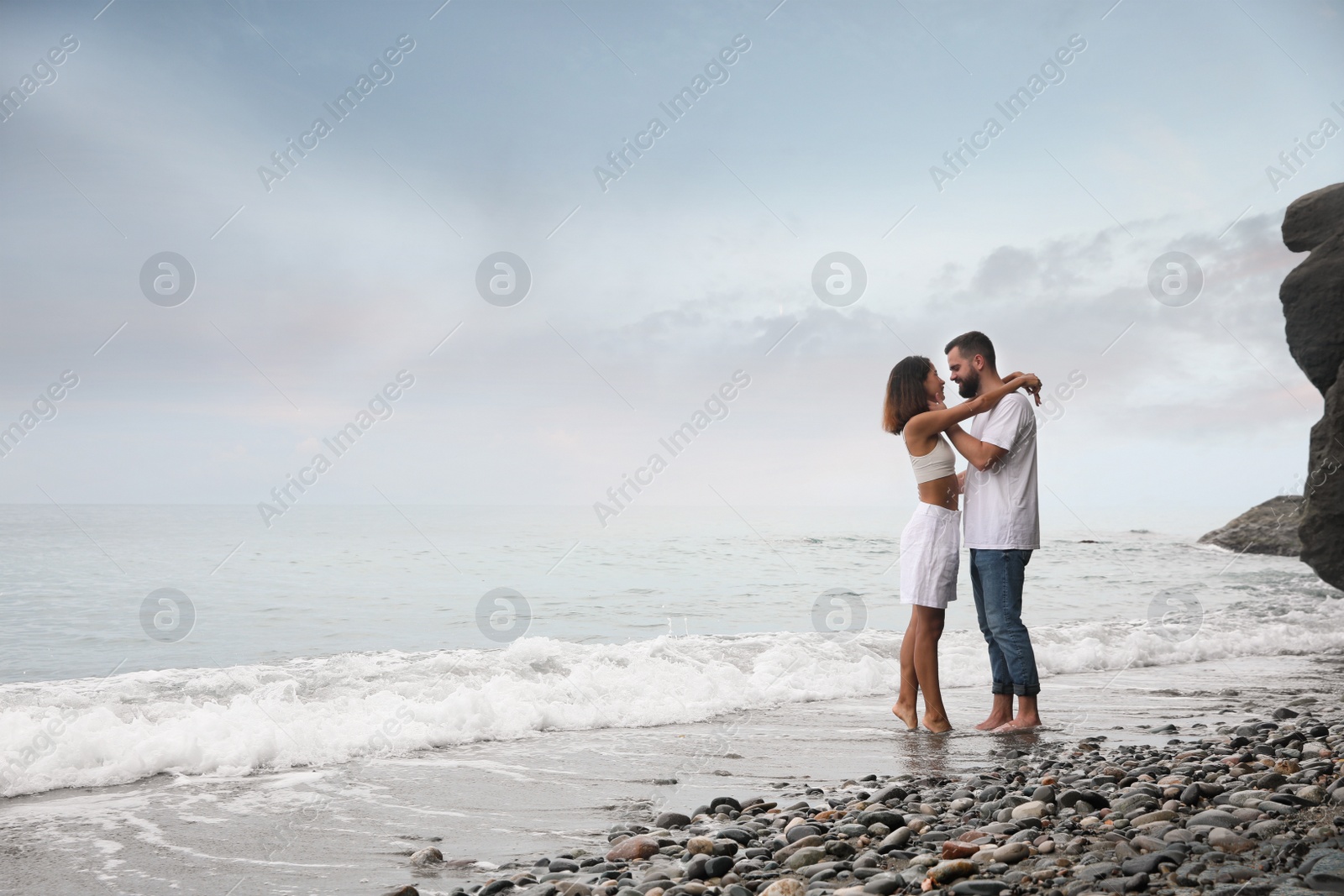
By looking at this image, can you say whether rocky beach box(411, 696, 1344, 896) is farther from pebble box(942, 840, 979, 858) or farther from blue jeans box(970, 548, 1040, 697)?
blue jeans box(970, 548, 1040, 697)

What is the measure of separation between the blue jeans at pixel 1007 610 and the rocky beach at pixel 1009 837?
89 centimetres

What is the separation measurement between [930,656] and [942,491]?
1.07 meters

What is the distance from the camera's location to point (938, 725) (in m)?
5.76

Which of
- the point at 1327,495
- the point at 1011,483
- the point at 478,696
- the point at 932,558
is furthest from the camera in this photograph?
the point at 1327,495

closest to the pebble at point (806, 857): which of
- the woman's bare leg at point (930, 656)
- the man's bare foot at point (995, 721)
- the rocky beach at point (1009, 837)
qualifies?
the rocky beach at point (1009, 837)

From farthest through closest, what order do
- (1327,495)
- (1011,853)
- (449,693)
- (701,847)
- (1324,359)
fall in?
(1324,359), (1327,495), (449,693), (701,847), (1011,853)

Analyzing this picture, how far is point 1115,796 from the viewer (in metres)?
3.69

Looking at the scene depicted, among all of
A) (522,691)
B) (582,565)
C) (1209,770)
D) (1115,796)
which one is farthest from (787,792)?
(582,565)

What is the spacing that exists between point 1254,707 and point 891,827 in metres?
4.93

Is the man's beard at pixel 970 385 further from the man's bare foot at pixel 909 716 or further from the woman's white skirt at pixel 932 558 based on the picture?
the man's bare foot at pixel 909 716

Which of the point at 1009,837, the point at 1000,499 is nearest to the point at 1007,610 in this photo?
the point at 1000,499

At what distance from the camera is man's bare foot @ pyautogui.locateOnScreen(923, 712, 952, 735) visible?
5746mm

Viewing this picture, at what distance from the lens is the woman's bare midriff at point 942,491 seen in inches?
223

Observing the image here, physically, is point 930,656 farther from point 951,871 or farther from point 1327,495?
point 1327,495
